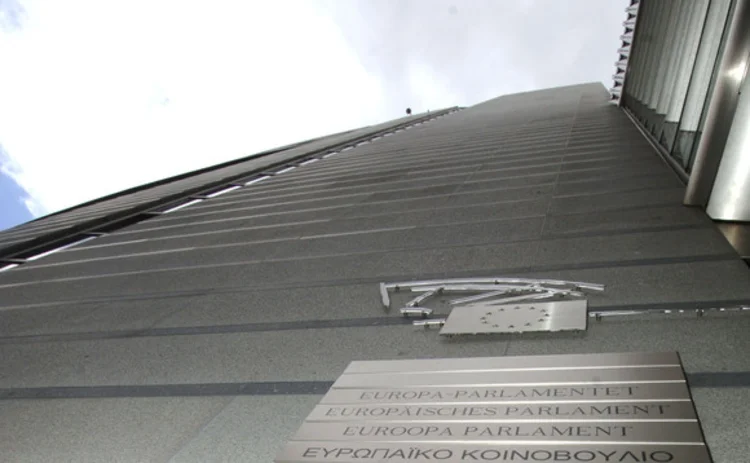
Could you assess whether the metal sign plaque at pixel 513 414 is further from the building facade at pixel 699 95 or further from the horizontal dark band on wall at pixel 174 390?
the building facade at pixel 699 95

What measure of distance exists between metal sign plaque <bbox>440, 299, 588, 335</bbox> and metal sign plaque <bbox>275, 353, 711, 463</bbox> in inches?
14.6

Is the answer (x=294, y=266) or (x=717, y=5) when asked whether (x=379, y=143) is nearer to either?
(x=717, y=5)

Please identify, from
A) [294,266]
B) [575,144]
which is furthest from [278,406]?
[575,144]

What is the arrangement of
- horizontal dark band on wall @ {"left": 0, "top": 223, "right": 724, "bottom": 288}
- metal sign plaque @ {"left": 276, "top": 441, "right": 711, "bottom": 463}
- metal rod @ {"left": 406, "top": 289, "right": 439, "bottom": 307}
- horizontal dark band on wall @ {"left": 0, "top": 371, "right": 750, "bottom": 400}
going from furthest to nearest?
horizontal dark band on wall @ {"left": 0, "top": 223, "right": 724, "bottom": 288} → metal rod @ {"left": 406, "top": 289, "right": 439, "bottom": 307} → horizontal dark band on wall @ {"left": 0, "top": 371, "right": 750, "bottom": 400} → metal sign plaque @ {"left": 276, "top": 441, "right": 711, "bottom": 463}

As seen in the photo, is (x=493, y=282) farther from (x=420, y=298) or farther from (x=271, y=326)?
(x=271, y=326)

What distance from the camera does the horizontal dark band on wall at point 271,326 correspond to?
2274 millimetres

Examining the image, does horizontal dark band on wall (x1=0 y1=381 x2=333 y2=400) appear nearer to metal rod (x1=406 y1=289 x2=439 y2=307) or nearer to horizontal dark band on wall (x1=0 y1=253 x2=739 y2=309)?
metal rod (x1=406 y1=289 x2=439 y2=307)

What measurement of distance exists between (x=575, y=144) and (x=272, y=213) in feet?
11.5

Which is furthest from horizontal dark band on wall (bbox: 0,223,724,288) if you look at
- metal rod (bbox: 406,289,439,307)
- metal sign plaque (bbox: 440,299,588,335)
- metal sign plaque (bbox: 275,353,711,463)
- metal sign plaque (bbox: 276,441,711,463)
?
metal sign plaque (bbox: 276,441,711,463)

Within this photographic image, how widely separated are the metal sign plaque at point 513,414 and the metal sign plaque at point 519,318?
0.37m

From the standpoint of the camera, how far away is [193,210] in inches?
273

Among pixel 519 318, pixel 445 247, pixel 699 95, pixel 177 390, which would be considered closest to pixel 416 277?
pixel 445 247

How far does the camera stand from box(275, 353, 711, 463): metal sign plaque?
139 centimetres

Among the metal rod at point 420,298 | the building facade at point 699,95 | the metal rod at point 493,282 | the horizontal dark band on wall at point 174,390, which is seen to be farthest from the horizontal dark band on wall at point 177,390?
the building facade at point 699,95
